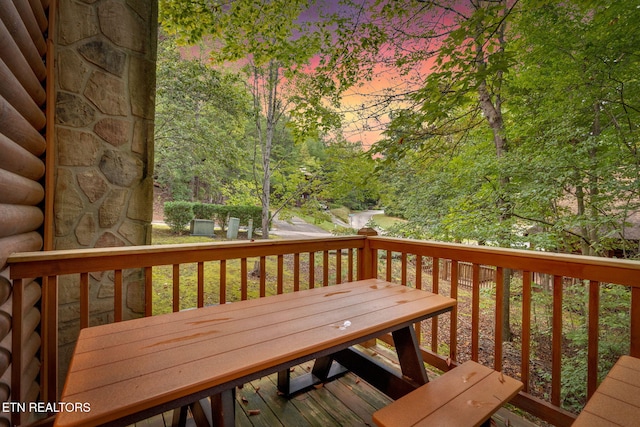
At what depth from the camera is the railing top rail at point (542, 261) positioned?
56.0 inches

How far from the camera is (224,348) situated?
3.44ft

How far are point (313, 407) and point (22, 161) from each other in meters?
2.11

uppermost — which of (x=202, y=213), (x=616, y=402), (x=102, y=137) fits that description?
(x=102, y=137)

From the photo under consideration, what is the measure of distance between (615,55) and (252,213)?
8.78 meters

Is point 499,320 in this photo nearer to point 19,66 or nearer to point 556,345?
point 556,345

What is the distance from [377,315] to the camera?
4.71 ft

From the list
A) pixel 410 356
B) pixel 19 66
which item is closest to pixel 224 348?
pixel 410 356

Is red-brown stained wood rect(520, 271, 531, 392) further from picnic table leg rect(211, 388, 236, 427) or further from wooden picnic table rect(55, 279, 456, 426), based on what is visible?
picnic table leg rect(211, 388, 236, 427)

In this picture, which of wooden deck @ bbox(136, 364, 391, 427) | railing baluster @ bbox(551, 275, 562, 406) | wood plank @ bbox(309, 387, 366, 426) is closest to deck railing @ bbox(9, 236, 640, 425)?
railing baluster @ bbox(551, 275, 562, 406)

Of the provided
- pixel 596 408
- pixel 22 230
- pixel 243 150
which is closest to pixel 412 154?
pixel 243 150

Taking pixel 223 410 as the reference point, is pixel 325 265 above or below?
above

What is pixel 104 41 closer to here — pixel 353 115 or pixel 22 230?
pixel 22 230

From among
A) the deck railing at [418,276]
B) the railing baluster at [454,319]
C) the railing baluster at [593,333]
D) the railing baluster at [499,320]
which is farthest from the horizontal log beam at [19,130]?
the railing baluster at [593,333]

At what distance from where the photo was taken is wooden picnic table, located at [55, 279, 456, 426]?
794 millimetres
